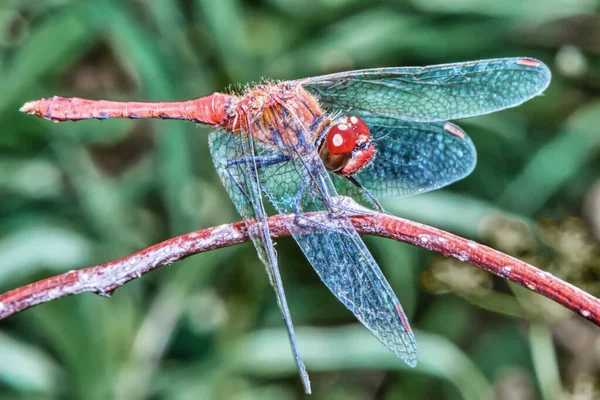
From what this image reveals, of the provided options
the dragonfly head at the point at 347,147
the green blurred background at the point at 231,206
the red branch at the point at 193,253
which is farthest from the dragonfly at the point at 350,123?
the green blurred background at the point at 231,206

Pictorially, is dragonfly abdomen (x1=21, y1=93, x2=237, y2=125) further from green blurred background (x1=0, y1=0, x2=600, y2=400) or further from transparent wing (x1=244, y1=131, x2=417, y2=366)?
green blurred background (x1=0, y1=0, x2=600, y2=400)

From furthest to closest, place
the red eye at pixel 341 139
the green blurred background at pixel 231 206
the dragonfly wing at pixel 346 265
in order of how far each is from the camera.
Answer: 1. the green blurred background at pixel 231 206
2. the red eye at pixel 341 139
3. the dragonfly wing at pixel 346 265

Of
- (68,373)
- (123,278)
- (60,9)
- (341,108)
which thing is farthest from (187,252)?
(60,9)

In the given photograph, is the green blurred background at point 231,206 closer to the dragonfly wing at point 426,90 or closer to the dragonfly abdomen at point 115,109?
the dragonfly abdomen at point 115,109

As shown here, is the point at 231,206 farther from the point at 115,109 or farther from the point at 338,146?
the point at 338,146

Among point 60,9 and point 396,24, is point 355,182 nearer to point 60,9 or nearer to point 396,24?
point 396,24

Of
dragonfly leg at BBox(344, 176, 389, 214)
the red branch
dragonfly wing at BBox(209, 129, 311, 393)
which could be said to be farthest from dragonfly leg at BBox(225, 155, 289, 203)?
the red branch

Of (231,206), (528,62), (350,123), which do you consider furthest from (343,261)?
(231,206)
